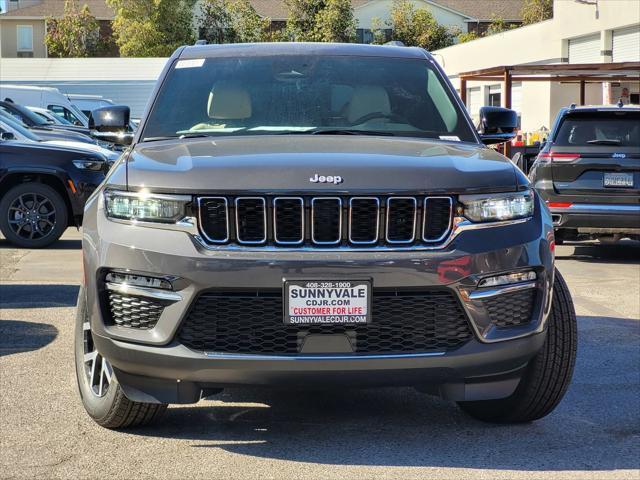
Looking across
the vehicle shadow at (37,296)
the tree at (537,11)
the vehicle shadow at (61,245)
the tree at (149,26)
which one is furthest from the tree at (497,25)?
the vehicle shadow at (37,296)

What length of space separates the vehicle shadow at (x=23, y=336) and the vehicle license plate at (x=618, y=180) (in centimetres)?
659

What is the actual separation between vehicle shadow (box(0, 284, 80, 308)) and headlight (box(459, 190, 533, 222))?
195 inches

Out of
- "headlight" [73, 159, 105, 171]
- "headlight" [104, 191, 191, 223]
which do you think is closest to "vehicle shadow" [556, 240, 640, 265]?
"headlight" [73, 159, 105, 171]

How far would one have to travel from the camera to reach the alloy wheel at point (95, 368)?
16.4 ft

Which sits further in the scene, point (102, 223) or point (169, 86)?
point (169, 86)

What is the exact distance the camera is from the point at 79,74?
44406 mm

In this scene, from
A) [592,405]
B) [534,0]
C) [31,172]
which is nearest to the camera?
[592,405]

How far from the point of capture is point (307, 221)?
4.41 meters

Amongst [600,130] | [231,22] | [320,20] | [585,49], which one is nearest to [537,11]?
[320,20]

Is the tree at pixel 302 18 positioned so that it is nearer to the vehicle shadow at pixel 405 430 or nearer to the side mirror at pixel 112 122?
the side mirror at pixel 112 122

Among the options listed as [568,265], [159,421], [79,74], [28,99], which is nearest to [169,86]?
[159,421]

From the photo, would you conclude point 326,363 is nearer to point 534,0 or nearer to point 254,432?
point 254,432

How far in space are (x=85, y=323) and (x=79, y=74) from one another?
134 ft

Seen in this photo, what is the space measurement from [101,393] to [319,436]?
101cm
